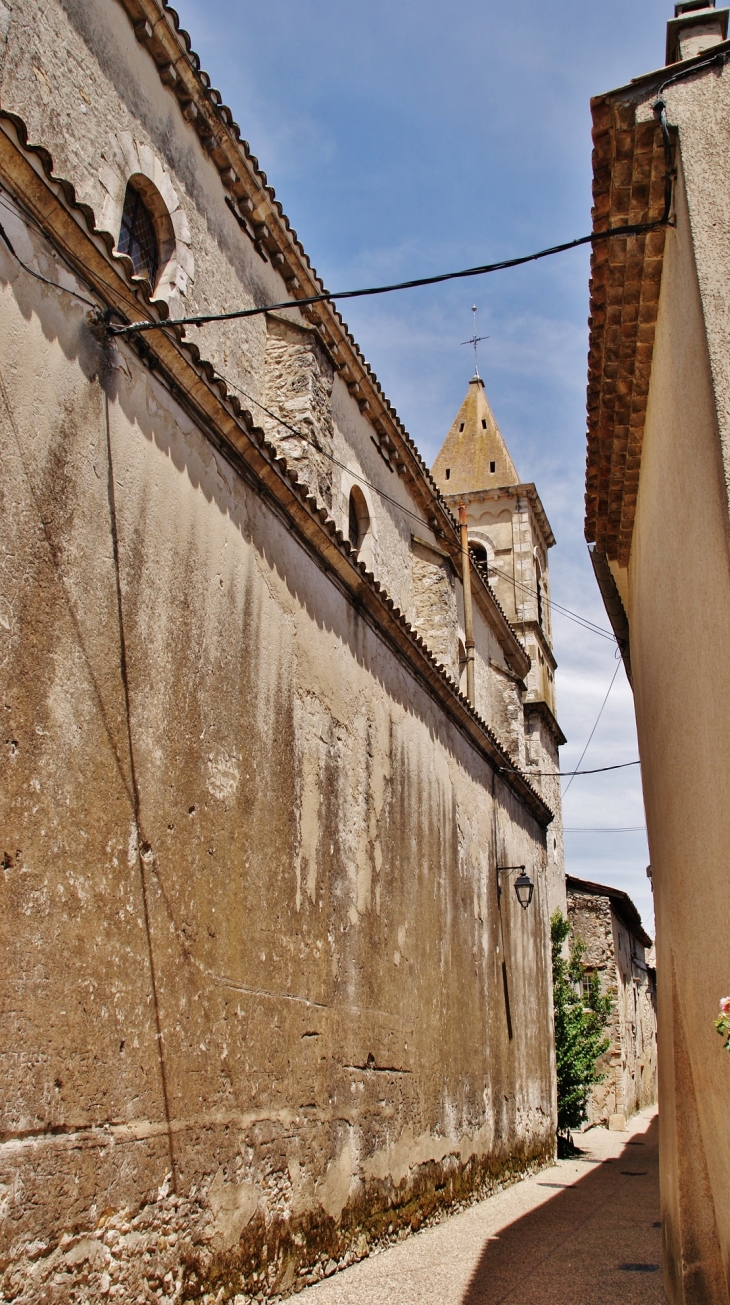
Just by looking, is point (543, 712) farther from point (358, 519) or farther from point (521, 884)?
point (521, 884)

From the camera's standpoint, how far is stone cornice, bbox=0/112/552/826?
394 centimetres

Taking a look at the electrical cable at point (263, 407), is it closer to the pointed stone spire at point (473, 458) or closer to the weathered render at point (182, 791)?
the weathered render at point (182, 791)

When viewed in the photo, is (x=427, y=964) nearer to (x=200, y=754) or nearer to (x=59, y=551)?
(x=200, y=754)

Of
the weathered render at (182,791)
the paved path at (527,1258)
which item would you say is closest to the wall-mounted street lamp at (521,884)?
the weathered render at (182,791)

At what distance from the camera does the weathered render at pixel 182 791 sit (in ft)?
12.0

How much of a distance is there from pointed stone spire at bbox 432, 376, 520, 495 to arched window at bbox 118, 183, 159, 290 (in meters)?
20.3

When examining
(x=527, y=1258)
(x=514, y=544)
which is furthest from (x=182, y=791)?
(x=514, y=544)

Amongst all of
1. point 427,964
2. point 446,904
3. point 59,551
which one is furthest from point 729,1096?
point 446,904

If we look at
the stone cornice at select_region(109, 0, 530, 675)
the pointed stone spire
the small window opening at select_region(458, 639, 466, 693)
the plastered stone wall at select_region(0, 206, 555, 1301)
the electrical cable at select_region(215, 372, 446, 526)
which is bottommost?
the plastered stone wall at select_region(0, 206, 555, 1301)

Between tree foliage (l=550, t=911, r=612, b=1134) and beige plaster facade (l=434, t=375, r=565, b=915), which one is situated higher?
beige plaster facade (l=434, t=375, r=565, b=915)

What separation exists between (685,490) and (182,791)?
275 cm

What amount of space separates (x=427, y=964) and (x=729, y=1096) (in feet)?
13.9

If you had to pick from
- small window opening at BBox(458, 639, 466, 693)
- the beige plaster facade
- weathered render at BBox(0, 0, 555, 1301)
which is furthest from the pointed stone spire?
weathered render at BBox(0, 0, 555, 1301)

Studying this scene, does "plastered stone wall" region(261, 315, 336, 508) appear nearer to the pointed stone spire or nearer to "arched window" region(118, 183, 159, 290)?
"arched window" region(118, 183, 159, 290)
